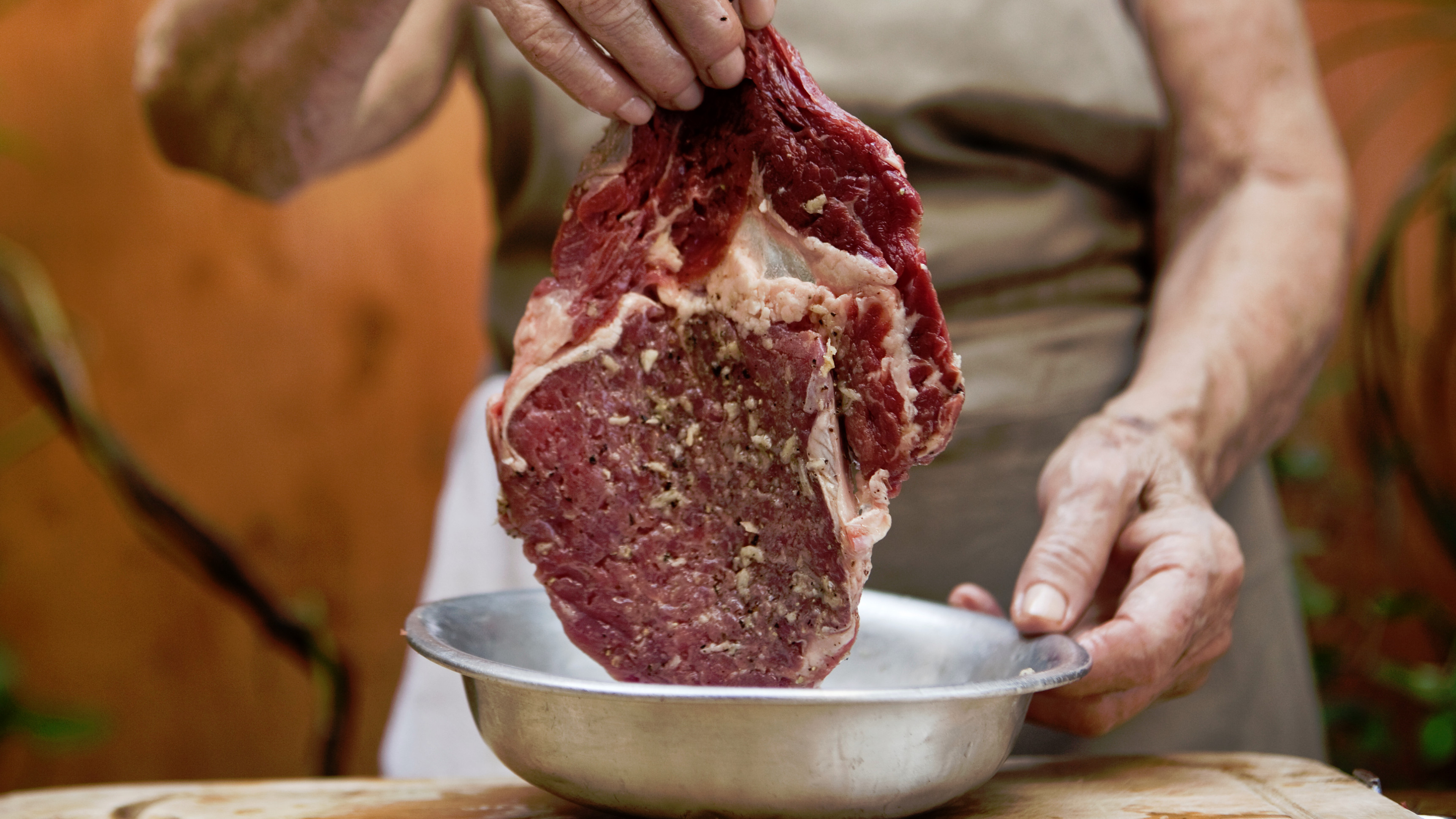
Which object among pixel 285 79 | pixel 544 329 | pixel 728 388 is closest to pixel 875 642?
pixel 728 388

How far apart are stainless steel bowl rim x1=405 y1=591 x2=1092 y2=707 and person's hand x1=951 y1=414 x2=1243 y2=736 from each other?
0.59ft

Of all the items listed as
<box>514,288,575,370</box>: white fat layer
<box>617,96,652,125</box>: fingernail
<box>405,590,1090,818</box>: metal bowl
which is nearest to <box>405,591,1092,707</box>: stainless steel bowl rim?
<box>405,590,1090,818</box>: metal bowl

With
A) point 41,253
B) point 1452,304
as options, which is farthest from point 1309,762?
point 41,253

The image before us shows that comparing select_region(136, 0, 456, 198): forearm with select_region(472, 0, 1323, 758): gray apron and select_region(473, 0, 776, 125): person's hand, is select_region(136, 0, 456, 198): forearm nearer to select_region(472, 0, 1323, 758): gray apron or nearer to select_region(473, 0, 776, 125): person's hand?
select_region(472, 0, 1323, 758): gray apron

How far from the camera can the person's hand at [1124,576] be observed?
104 centimetres

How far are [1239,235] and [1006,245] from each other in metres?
0.32

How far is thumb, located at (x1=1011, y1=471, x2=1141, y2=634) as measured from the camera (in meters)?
1.02

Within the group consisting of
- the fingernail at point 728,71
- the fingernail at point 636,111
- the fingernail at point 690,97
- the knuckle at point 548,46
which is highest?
the knuckle at point 548,46

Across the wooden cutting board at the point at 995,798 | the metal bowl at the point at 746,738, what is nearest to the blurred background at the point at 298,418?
the wooden cutting board at the point at 995,798

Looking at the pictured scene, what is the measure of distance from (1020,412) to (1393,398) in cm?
190

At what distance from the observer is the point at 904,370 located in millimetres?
894

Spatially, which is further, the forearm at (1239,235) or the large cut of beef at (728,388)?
the forearm at (1239,235)

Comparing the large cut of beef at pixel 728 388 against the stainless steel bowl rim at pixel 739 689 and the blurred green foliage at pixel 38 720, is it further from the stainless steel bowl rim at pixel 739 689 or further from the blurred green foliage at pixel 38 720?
the blurred green foliage at pixel 38 720

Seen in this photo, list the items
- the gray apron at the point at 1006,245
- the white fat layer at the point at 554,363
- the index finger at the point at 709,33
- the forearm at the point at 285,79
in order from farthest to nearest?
the gray apron at the point at 1006,245, the forearm at the point at 285,79, the white fat layer at the point at 554,363, the index finger at the point at 709,33
